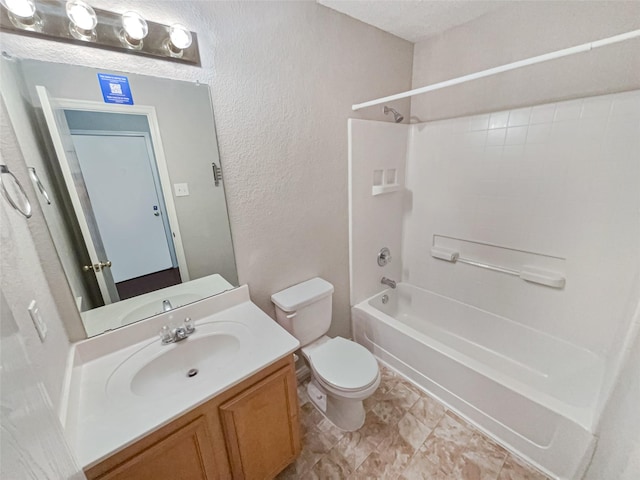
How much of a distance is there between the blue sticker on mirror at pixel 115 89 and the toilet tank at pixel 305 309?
117 centimetres

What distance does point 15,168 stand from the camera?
2.81ft

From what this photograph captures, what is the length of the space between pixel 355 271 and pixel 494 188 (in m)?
1.14

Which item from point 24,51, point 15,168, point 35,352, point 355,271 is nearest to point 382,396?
point 355,271

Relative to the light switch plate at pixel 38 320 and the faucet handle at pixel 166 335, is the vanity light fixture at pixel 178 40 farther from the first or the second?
the faucet handle at pixel 166 335

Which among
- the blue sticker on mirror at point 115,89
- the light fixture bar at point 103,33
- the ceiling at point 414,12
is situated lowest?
the blue sticker on mirror at point 115,89

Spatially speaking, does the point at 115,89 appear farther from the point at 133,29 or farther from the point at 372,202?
the point at 372,202

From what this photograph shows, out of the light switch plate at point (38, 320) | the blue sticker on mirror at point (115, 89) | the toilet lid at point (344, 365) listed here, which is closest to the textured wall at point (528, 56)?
the toilet lid at point (344, 365)

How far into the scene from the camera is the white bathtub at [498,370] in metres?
1.28

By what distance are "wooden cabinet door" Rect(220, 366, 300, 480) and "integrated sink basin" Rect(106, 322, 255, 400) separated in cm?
16

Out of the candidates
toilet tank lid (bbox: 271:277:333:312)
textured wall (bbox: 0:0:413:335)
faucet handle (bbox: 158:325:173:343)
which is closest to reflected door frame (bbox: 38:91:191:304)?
textured wall (bbox: 0:0:413:335)

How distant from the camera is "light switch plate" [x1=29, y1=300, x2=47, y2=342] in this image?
754mm

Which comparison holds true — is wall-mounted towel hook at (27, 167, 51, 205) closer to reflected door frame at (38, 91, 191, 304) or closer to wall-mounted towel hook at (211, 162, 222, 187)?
reflected door frame at (38, 91, 191, 304)

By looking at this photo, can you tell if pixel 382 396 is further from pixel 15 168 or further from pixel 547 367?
pixel 15 168

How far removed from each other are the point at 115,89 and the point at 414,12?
1.70 meters
